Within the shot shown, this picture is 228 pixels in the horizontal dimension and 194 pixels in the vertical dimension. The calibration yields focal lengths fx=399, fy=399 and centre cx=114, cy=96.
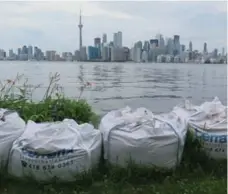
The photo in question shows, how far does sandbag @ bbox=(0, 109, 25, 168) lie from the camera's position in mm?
3836

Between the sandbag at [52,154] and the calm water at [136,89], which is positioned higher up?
the sandbag at [52,154]

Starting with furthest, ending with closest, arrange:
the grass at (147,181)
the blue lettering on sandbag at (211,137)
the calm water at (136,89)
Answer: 1. the calm water at (136,89)
2. the blue lettering on sandbag at (211,137)
3. the grass at (147,181)

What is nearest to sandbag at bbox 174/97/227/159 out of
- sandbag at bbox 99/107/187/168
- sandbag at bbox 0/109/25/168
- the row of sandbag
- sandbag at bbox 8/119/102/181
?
the row of sandbag

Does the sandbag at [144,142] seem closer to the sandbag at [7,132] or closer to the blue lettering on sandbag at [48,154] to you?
the blue lettering on sandbag at [48,154]

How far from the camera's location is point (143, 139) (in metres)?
3.86

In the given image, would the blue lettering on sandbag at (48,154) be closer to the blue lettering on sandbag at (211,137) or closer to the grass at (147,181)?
the grass at (147,181)

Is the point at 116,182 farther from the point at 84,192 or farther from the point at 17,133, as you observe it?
the point at 17,133

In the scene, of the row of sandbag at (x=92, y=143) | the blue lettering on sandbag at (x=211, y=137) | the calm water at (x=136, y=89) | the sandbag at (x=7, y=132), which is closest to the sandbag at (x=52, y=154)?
the row of sandbag at (x=92, y=143)

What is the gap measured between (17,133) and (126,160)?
113 cm

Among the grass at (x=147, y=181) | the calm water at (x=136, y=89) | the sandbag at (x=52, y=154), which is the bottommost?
the calm water at (x=136, y=89)

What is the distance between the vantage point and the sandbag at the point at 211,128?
168 inches

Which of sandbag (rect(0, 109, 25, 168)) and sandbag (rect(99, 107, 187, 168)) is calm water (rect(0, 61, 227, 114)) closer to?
sandbag (rect(0, 109, 25, 168))

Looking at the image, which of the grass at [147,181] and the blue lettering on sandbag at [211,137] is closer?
the grass at [147,181]

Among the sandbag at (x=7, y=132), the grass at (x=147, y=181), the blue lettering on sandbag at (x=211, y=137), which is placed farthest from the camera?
the blue lettering on sandbag at (x=211, y=137)
